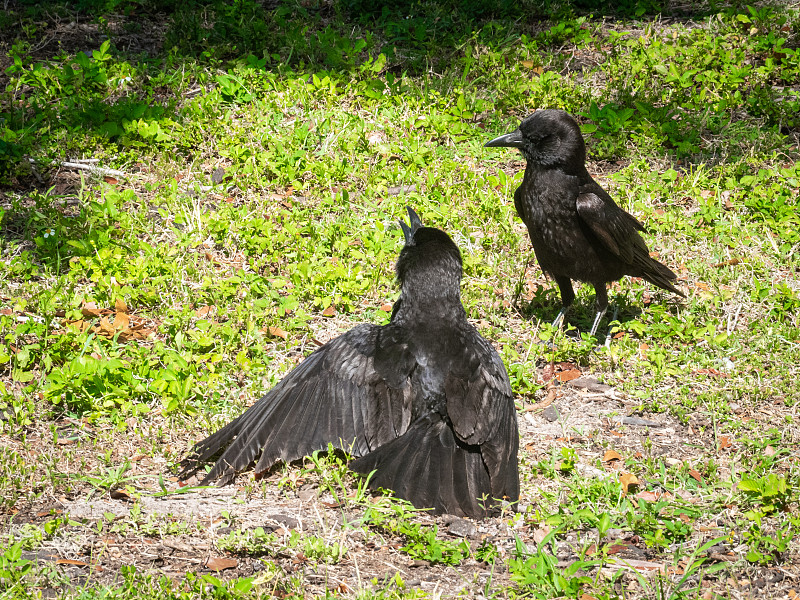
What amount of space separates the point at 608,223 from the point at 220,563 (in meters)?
3.59

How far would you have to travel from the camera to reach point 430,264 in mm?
4961

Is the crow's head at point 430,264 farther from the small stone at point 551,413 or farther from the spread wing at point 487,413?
the small stone at point 551,413

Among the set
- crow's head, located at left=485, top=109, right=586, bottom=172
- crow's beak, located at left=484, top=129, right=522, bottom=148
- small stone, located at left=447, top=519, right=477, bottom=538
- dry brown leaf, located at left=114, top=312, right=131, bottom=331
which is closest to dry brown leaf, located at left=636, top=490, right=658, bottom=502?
small stone, located at left=447, top=519, right=477, bottom=538

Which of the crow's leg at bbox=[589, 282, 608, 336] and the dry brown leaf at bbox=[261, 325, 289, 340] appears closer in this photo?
the dry brown leaf at bbox=[261, 325, 289, 340]

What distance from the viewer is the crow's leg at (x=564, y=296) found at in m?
6.31

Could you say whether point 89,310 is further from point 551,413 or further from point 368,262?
point 551,413

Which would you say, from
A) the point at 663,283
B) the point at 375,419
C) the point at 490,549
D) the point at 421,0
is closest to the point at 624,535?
the point at 490,549

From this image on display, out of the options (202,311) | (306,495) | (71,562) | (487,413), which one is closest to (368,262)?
(202,311)

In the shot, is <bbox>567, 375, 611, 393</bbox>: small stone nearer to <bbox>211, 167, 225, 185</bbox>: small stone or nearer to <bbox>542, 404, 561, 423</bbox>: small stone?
<bbox>542, 404, 561, 423</bbox>: small stone

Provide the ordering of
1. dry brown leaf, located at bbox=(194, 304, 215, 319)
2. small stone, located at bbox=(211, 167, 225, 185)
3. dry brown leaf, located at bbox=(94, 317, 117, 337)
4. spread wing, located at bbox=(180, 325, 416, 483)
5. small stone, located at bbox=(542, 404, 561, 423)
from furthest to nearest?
small stone, located at bbox=(211, 167, 225, 185) < dry brown leaf, located at bbox=(194, 304, 215, 319) < dry brown leaf, located at bbox=(94, 317, 117, 337) < small stone, located at bbox=(542, 404, 561, 423) < spread wing, located at bbox=(180, 325, 416, 483)

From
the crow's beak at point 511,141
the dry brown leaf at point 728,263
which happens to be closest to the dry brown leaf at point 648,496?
the crow's beak at point 511,141

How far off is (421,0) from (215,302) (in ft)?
20.1

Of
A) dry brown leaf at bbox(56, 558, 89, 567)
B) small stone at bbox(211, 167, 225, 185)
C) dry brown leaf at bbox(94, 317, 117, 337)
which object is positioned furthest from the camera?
small stone at bbox(211, 167, 225, 185)

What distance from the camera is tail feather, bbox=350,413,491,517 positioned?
4.30 meters
